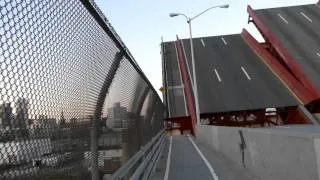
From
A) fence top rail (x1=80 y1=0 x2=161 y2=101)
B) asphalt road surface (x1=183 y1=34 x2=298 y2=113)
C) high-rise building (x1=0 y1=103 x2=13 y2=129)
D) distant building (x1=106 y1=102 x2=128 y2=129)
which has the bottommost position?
high-rise building (x1=0 y1=103 x2=13 y2=129)

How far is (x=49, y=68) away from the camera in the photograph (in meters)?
3.80

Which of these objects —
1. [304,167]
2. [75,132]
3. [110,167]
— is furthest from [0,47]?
[304,167]

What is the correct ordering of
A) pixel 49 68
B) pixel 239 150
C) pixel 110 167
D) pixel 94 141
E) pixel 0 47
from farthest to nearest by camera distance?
1. pixel 239 150
2. pixel 110 167
3. pixel 94 141
4. pixel 49 68
5. pixel 0 47

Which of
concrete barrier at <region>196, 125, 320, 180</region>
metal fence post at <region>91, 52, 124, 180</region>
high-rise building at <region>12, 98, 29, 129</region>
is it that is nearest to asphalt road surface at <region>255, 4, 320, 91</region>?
concrete barrier at <region>196, 125, 320, 180</region>

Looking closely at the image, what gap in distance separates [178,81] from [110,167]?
126ft

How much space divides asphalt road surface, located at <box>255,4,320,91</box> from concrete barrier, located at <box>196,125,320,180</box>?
880 inches

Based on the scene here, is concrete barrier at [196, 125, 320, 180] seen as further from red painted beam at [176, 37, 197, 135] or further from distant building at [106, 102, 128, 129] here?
red painted beam at [176, 37, 197, 135]

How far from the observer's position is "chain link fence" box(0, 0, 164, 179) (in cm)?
293

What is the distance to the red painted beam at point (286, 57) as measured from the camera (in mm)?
Result: 33803

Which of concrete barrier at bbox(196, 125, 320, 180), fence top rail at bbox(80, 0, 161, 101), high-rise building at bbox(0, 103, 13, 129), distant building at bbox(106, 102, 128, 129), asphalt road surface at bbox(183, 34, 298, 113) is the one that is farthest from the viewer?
asphalt road surface at bbox(183, 34, 298, 113)

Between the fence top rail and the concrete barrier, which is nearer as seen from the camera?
the fence top rail

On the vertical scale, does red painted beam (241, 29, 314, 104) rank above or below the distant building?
above

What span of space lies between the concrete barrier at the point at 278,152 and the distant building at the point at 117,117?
276 centimetres

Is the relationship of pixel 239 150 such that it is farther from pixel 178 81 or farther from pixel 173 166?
pixel 178 81
